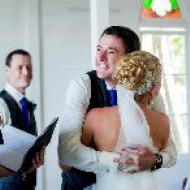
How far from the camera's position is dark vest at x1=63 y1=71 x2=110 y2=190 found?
6.77 ft

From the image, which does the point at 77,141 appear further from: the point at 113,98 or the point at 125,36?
the point at 125,36

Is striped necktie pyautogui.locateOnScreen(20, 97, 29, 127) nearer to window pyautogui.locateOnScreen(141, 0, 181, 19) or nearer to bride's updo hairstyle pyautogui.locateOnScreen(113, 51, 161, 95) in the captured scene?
bride's updo hairstyle pyautogui.locateOnScreen(113, 51, 161, 95)

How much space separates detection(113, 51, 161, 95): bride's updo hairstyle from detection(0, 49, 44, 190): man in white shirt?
0.88m

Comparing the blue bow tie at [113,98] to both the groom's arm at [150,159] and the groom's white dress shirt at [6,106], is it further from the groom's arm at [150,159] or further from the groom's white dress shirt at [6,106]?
the groom's white dress shirt at [6,106]

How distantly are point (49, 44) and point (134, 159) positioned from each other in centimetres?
303

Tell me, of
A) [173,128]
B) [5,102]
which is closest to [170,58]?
[173,128]

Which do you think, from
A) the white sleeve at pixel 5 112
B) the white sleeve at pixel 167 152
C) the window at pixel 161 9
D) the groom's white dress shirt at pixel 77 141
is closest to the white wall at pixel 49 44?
the window at pixel 161 9

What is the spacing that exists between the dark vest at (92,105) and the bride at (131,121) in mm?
78

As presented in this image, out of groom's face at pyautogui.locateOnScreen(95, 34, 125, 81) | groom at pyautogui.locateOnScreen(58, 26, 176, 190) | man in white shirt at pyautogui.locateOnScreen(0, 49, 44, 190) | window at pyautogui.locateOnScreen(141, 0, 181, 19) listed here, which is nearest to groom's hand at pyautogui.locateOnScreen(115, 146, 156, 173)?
groom at pyautogui.locateOnScreen(58, 26, 176, 190)

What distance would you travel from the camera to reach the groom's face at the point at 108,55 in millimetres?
2094

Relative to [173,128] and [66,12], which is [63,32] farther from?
[173,128]

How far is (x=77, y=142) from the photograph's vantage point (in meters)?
1.96

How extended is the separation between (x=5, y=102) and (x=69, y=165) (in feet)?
4.25

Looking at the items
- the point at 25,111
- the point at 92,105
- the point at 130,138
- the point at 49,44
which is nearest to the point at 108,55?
the point at 92,105
